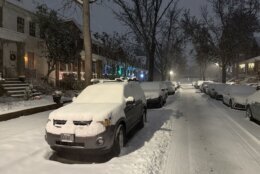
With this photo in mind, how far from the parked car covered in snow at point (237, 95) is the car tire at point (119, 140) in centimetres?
1241

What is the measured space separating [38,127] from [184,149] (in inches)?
215

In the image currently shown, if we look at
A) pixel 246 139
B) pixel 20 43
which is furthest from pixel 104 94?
pixel 20 43

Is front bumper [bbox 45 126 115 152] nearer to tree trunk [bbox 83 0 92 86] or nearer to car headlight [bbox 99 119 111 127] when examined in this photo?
car headlight [bbox 99 119 111 127]

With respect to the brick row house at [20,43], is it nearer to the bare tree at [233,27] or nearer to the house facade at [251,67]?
the bare tree at [233,27]

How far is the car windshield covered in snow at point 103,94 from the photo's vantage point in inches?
394

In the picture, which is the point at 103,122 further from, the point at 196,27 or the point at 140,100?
the point at 196,27

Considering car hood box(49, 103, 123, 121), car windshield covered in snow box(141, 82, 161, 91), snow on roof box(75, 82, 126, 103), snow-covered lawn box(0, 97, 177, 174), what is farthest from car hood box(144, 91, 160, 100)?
car hood box(49, 103, 123, 121)

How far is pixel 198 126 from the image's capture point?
13438 millimetres

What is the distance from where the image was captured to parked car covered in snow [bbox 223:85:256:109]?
19812 mm

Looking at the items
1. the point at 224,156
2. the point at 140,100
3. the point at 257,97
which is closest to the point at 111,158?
the point at 224,156

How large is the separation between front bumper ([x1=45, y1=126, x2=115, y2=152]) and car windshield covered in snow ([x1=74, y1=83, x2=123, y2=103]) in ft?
6.05

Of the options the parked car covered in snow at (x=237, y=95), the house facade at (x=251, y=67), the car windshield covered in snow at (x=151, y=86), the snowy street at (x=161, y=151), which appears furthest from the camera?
the house facade at (x=251, y=67)

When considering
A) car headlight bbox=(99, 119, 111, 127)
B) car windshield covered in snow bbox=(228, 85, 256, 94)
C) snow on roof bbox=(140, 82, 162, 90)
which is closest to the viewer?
car headlight bbox=(99, 119, 111, 127)

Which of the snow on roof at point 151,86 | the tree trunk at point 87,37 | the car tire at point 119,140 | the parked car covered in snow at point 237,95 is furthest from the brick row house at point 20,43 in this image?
the car tire at point 119,140
